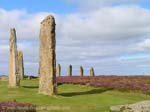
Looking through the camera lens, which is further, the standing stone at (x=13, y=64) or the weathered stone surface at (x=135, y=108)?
the standing stone at (x=13, y=64)

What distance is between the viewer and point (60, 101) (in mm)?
32969

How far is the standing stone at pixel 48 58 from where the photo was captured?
119 feet

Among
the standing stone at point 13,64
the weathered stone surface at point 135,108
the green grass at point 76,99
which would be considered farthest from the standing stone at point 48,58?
the weathered stone surface at point 135,108

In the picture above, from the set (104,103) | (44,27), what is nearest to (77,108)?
(104,103)

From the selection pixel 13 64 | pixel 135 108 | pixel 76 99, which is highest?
pixel 13 64

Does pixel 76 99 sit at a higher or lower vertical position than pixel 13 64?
lower

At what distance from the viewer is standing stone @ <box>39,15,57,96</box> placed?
36.4 metres

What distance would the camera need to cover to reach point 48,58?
3650cm

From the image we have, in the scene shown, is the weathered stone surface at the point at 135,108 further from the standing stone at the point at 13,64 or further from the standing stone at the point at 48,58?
the standing stone at the point at 13,64

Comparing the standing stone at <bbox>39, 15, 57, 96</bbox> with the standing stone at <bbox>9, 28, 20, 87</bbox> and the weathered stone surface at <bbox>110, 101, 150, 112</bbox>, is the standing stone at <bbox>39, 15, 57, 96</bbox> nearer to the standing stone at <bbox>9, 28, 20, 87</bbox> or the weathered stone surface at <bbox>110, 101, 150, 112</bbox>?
the standing stone at <bbox>9, 28, 20, 87</bbox>

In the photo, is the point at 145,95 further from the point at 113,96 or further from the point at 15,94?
the point at 15,94

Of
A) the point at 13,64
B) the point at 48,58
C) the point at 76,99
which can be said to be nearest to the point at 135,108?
the point at 76,99

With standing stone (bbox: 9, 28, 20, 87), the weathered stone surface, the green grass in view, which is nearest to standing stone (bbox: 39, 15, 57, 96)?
the green grass

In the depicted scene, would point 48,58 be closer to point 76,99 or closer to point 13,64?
point 76,99
